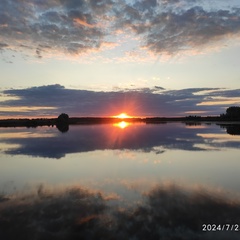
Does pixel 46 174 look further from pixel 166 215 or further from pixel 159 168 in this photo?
pixel 166 215

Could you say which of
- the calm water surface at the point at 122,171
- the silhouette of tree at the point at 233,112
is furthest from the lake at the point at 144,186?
the silhouette of tree at the point at 233,112

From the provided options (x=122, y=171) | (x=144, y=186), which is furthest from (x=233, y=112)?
(x=144, y=186)

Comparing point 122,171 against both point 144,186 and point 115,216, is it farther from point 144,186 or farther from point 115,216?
point 115,216

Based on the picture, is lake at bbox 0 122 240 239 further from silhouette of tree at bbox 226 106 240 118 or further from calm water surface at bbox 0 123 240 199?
silhouette of tree at bbox 226 106 240 118

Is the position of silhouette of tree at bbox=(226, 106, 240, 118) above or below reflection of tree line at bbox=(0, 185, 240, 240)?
above

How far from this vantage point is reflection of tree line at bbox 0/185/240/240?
9.81 meters

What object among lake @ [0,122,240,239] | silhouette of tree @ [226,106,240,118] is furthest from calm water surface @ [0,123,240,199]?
silhouette of tree @ [226,106,240,118]

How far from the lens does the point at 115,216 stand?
37.8 feet

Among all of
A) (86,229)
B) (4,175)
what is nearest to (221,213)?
(86,229)

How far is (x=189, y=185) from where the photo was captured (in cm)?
1639

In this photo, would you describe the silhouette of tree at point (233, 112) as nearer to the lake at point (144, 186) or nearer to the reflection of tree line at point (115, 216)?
the lake at point (144, 186)

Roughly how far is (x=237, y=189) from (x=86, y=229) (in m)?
9.41

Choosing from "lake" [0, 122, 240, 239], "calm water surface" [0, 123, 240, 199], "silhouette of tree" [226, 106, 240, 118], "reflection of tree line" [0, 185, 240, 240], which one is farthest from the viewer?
"silhouette of tree" [226, 106, 240, 118]

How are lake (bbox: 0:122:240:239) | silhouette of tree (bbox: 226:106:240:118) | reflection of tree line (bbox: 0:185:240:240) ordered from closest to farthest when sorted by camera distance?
reflection of tree line (bbox: 0:185:240:240)
lake (bbox: 0:122:240:239)
silhouette of tree (bbox: 226:106:240:118)
